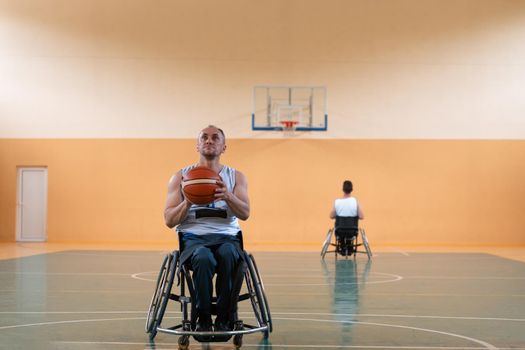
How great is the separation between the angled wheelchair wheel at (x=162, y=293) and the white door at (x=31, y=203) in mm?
13456

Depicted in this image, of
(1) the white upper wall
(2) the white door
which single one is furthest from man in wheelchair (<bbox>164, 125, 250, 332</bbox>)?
(2) the white door

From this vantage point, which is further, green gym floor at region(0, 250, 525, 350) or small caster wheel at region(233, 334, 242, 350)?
green gym floor at region(0, 250, 525, 350)

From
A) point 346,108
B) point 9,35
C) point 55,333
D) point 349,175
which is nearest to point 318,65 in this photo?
point 346,108

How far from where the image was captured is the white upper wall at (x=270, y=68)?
16938 millimetres

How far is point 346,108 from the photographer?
55.6 ft

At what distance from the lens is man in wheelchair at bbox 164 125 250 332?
3867mm

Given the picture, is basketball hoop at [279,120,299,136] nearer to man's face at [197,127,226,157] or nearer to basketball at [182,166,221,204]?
man's face at [197,127,226,157]

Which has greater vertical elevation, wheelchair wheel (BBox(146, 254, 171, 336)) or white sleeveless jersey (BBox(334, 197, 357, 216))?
white sleeveless jersey (BBox(334, 197, 357, 216))

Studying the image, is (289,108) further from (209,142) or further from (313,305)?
(209,142)

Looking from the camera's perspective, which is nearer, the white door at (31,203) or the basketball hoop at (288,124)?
the basketball hoop at (288,124)

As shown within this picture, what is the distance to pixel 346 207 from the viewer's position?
1128cm

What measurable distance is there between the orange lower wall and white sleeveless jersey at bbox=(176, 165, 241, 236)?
1264 centimetres

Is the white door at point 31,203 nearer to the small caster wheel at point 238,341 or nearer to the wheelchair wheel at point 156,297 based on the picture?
the wheelchair wheel at point 156,297

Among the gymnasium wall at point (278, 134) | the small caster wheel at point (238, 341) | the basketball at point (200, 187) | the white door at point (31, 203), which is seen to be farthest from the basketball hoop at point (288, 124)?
the small caster wheel at point (238, 341)
